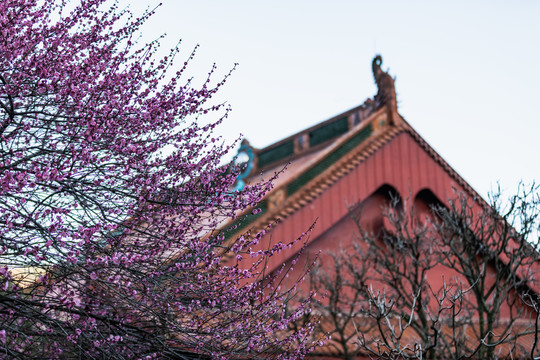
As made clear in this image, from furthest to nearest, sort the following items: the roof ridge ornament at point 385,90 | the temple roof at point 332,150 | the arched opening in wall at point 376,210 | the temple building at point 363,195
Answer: the roof ridge ornament at point 385,90
the arched opening in wall at point 376,210
the temple roof at point 332,150
the temple building at point 363,195

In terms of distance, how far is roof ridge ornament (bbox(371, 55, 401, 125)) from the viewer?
15.2m

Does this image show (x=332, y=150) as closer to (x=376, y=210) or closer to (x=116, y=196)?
(x=376, y=210)

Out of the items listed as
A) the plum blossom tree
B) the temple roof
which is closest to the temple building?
the temple roof

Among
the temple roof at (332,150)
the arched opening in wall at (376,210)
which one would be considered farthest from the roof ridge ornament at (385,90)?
the arched opening in wall at (376,210)

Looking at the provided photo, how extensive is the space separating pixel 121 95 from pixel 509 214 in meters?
6.37

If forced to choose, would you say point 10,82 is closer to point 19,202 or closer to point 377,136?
point 19,202

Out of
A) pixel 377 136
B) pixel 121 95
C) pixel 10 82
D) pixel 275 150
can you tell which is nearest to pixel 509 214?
A: pixel 377 136

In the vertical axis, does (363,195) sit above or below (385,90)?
below

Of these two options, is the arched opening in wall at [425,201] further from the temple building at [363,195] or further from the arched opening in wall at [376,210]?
the arched opening in wall at [376,210]

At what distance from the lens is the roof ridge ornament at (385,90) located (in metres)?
15.2

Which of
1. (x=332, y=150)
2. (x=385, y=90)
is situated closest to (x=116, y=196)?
(x=332, y=150)

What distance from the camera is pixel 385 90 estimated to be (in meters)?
15.6

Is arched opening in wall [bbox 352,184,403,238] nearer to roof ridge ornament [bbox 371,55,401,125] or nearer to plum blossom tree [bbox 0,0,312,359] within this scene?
roof ridge ornament [bbox 371,55,401,125]

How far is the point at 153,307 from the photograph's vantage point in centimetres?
568
